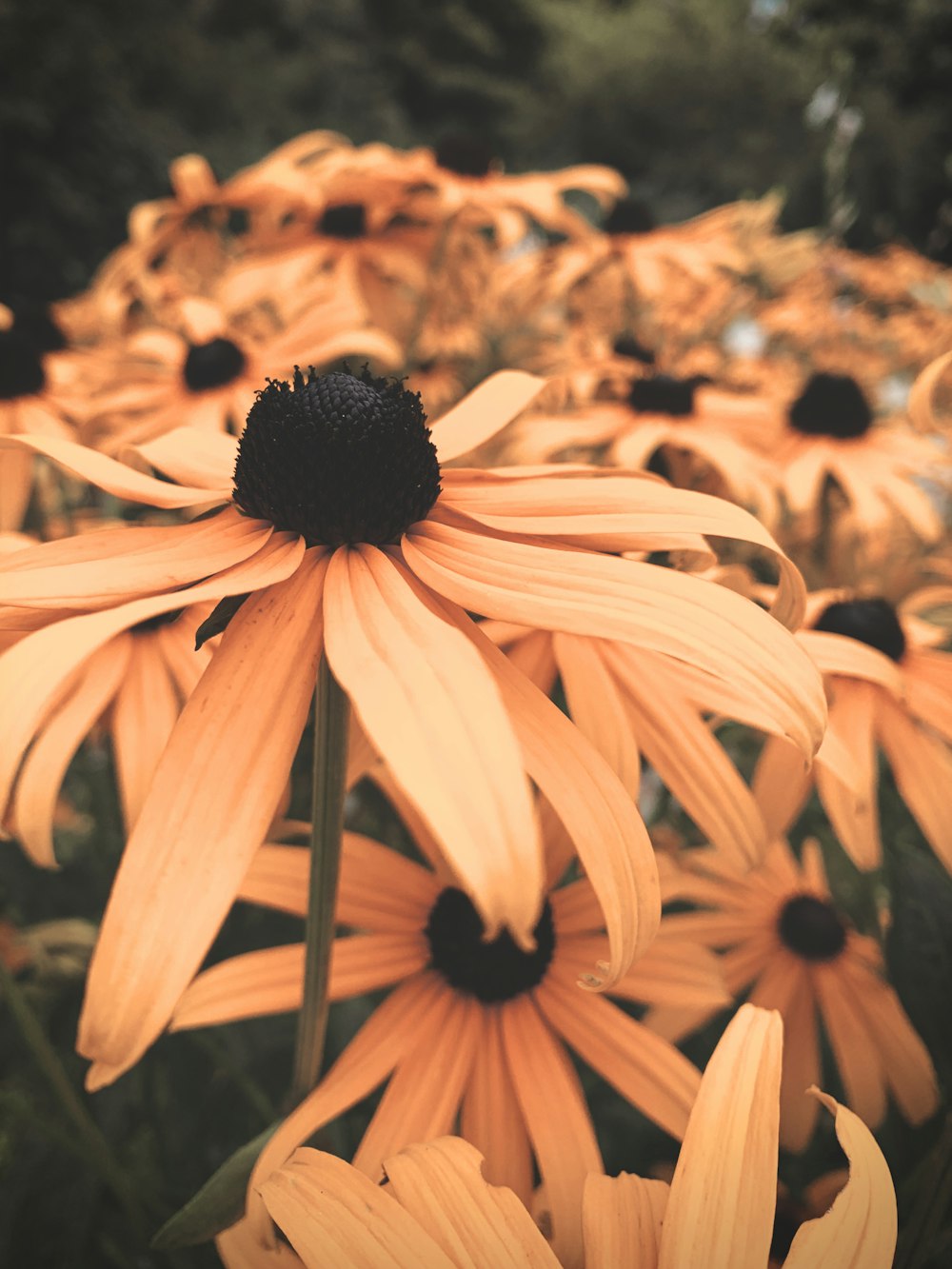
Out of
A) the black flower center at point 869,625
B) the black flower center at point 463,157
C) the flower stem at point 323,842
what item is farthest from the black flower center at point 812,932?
the black flower center at point 463,157

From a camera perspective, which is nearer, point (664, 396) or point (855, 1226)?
point (855, 1226)

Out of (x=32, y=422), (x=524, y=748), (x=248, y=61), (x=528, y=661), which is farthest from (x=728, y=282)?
(x=248, y=61)

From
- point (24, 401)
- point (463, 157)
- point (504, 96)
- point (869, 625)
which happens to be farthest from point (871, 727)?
point (504, 96)

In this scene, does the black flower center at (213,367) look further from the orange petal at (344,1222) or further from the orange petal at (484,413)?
the orange petal at (344,1222)

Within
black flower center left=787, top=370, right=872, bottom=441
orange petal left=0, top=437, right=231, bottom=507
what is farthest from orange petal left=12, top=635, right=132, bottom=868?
black flower center left=787, top=370, right=872, bottom=441

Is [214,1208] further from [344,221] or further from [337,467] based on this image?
[344,221]

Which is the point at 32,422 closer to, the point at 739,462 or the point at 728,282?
the point at 739,462
